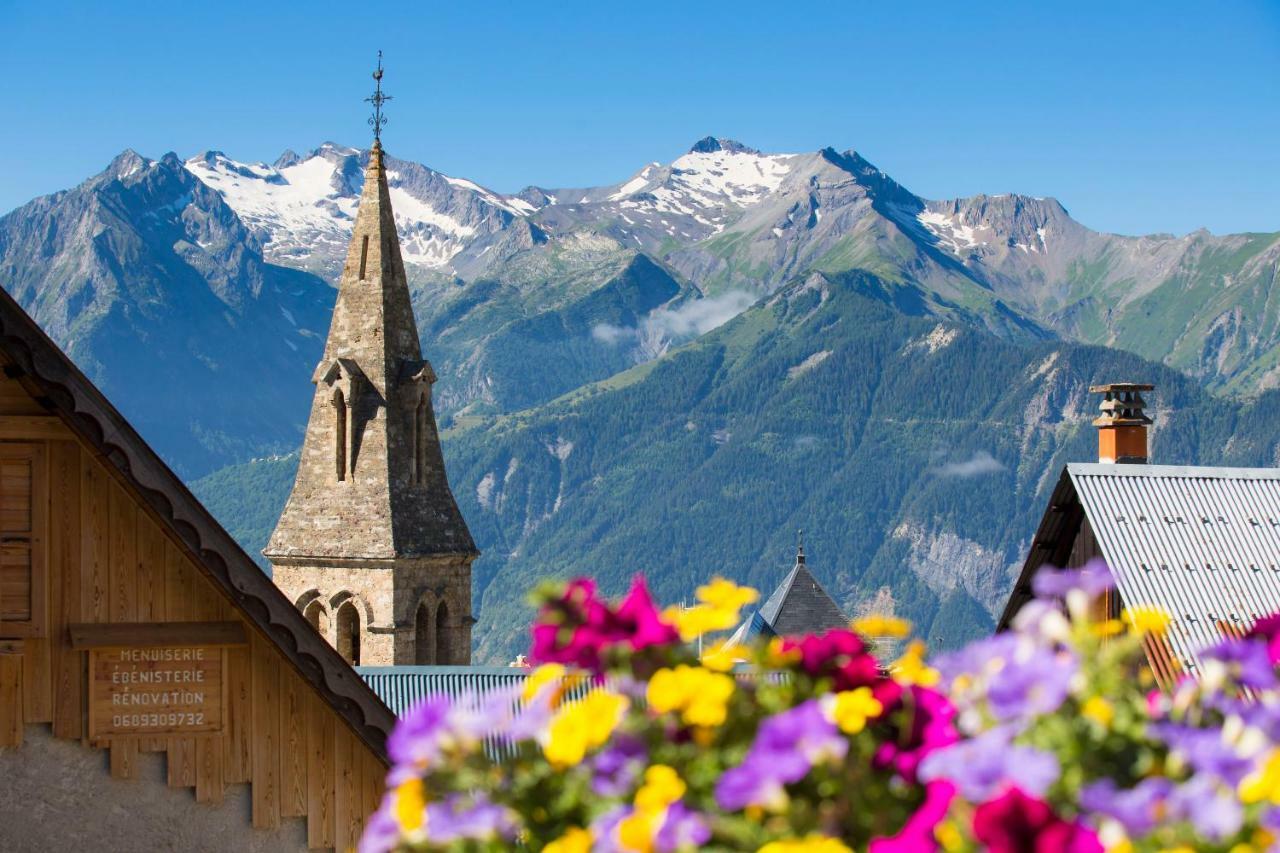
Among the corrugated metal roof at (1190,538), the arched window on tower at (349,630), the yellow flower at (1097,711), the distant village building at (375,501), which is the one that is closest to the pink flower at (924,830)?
the yellow flower at (1097,711)

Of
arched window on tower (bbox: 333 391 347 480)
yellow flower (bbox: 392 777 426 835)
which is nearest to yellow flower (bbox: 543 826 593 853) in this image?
yellow flower (bbox: 392 777 426 835)

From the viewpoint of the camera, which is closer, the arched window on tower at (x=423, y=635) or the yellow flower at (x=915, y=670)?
the yellow flower at (x=915, y=670)

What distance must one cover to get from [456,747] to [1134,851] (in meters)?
1.67

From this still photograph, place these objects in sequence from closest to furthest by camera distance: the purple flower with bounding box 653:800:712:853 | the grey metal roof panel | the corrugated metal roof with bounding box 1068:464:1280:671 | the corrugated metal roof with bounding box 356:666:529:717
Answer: the purple flower with bounding box 653:800:712:853 → the corrugated metal roof with bounding box 1068:464:1280:671 → the grey metal roof panel → the corrugated metal roof with bounding box 356:666:529:717

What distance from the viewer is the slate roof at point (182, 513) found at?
11344 mm

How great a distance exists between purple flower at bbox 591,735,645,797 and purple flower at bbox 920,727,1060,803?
2.85 feet

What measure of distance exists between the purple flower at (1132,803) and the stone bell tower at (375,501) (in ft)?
103

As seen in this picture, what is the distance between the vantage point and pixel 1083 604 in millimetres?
4117

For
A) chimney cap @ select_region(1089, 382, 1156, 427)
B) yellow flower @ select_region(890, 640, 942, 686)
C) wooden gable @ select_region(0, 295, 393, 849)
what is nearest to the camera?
yellow flower @ select_region(890, 640, 942, 686)

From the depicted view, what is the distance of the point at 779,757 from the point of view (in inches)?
159

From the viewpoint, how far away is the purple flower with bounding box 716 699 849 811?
13.1 ft

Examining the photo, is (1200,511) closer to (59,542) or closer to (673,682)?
(59,542)

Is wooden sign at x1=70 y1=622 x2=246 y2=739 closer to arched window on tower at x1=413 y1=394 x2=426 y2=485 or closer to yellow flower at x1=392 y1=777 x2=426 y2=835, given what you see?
yellow flower at x1=392 y1=777 x2=426 y2=835

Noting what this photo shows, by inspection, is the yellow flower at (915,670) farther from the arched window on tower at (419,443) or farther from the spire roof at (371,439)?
the arched window on tower at (419,443)
